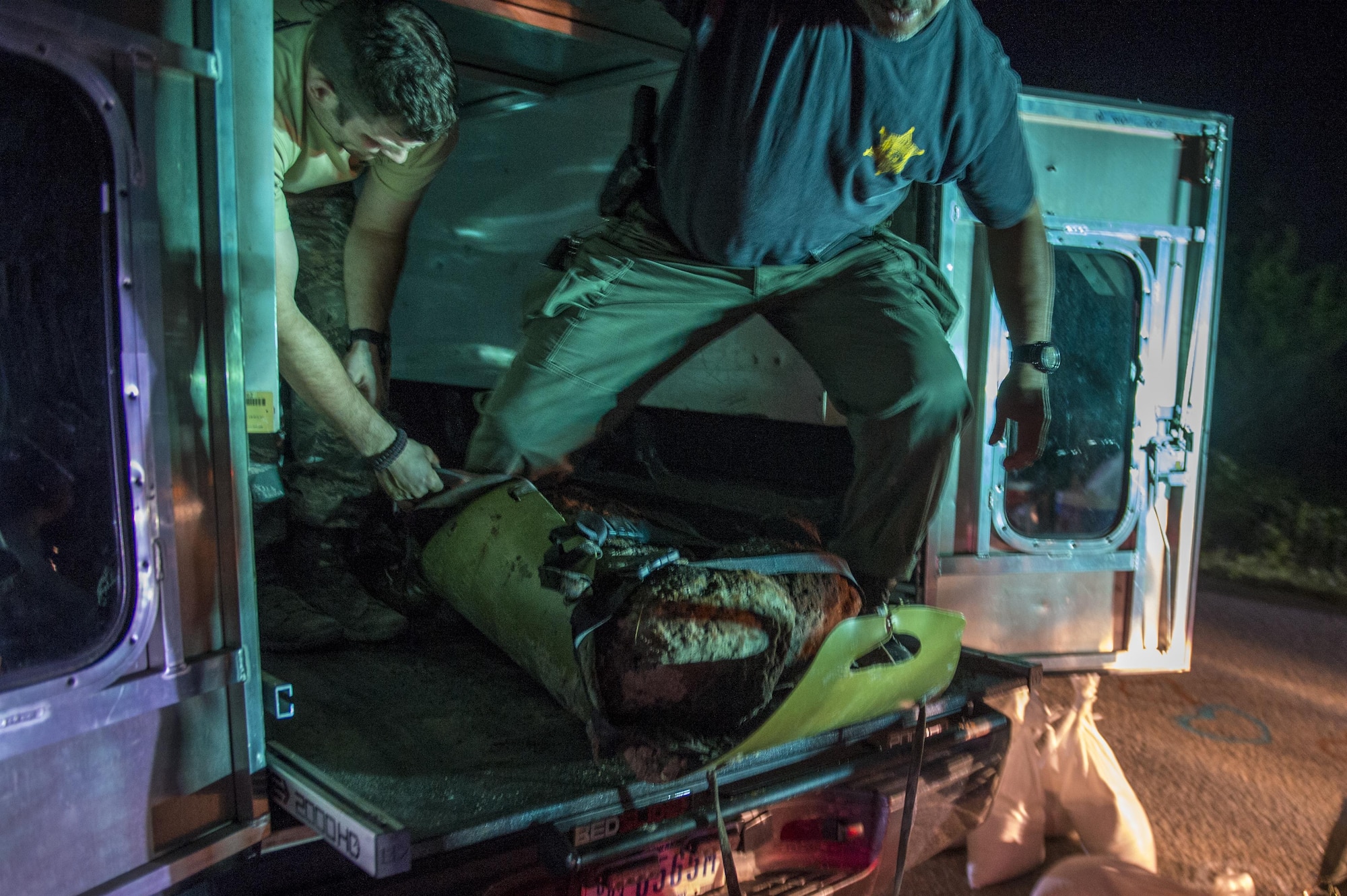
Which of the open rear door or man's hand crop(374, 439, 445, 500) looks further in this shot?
the open rear door

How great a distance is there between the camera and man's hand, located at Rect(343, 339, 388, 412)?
2.80 metres

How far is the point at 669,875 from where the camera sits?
1.68 m

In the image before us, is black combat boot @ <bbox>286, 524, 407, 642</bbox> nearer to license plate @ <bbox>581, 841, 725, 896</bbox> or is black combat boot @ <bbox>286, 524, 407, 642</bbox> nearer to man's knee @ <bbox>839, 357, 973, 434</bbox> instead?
license plate @ <bbox>581, 841, 725, 896</bbox>

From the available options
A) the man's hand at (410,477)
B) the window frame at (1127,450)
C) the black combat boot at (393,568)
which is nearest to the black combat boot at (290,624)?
the black combat boot at (393,568)

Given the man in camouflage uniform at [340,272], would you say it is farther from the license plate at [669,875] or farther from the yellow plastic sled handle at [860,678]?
the yellow plastic sled handle at [860,678]

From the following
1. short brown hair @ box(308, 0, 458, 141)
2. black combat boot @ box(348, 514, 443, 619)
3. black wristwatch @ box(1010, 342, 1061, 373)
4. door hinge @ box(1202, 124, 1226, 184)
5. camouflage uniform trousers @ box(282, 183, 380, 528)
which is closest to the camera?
short brown hair @ box(308, 0, 458, 141)

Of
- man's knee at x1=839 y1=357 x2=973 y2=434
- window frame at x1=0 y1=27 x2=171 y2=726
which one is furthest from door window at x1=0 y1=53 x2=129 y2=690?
man's knee at x1=839 y1=357 x2=973 y2=434

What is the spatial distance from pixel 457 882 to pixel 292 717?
501mm

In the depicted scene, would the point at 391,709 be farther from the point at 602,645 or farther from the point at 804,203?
the point at 804,203

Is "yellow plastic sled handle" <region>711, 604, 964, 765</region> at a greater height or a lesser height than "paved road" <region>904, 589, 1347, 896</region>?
greater

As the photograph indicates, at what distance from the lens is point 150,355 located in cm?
129

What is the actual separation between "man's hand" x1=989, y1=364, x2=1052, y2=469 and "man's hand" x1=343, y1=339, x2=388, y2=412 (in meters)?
1.98

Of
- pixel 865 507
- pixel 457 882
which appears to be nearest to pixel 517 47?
pixel 865 507

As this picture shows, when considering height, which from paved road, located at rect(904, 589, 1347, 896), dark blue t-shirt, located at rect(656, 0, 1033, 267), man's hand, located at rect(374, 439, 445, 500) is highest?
dark blue t-shirt, located at rect(656, 0, 1033, 267)
